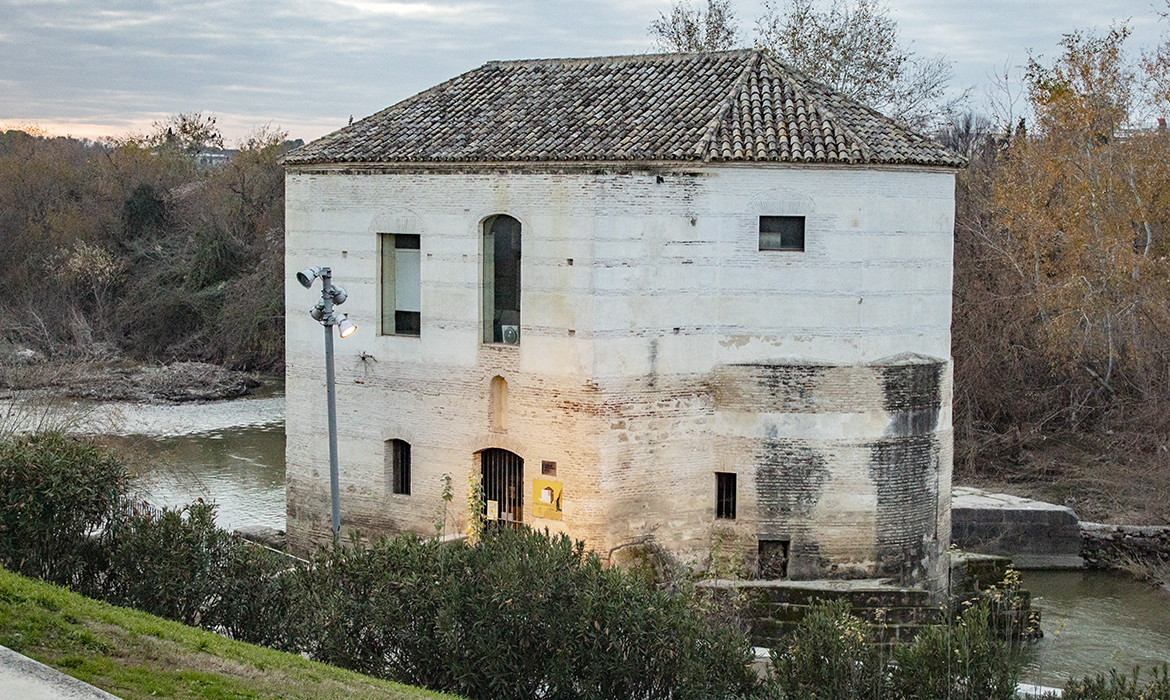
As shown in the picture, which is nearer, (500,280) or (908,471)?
(908,471)

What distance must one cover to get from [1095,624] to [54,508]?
52.3ft

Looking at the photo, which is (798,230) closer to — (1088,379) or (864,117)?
(864,117)

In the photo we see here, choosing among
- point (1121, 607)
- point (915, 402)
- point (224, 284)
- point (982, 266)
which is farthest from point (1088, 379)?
point (224, 284)

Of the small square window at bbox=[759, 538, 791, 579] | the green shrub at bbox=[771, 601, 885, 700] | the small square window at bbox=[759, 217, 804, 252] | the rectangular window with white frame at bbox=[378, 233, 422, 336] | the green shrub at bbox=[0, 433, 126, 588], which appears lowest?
the small square window at bbox=[759, 538, 791, 579]

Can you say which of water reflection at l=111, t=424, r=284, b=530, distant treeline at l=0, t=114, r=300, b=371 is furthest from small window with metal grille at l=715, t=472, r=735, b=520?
distant treeline at l=0, t=114, r=300, b=371

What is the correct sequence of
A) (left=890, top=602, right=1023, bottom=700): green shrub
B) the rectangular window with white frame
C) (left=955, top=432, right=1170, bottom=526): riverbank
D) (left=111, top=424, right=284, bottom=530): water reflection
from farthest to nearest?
(left=955, top=432, right=1170, bottom=526): riverbank
(left=111, top=424, right=284, bottom=530): water reflection
the rectangular window with white frame
(left=890, top=602, right=1023, bottom=700): green shrub

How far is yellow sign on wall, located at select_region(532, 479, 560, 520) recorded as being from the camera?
17.6m

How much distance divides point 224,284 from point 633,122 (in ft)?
106

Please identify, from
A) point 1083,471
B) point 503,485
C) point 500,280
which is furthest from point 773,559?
point 1083,471

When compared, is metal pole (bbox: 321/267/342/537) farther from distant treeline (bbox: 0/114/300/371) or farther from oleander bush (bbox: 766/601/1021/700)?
distant treeline (bbox: 0/114/300/371)

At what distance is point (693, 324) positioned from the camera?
57.7 feet

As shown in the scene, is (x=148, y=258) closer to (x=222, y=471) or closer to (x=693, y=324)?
(x=222, y=471)

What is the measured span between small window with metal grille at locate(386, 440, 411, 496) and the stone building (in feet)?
1.57

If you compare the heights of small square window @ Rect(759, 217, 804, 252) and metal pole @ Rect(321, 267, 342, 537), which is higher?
small square window @ Rect(759, 217, 804, 252)
